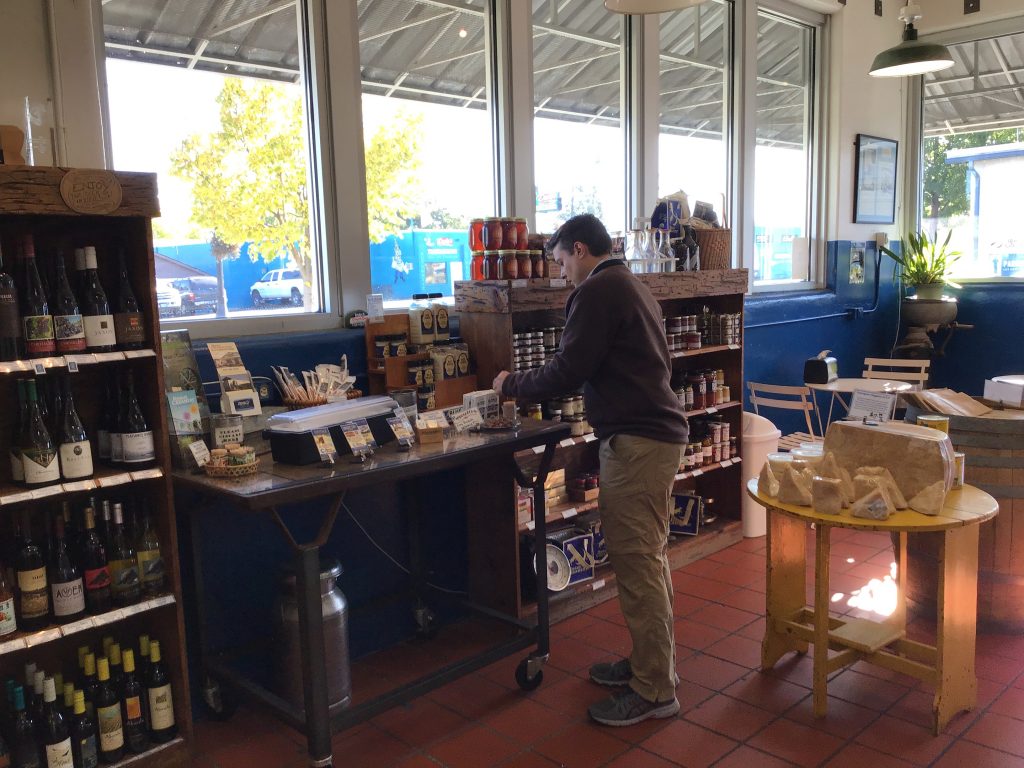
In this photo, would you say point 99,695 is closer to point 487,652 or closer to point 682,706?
point 487,652

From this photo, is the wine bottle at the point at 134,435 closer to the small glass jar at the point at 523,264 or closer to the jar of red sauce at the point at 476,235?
the jar of red sauce at the point at 476,235

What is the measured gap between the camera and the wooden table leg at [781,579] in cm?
337

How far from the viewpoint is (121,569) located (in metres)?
2.74

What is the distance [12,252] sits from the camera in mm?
2730

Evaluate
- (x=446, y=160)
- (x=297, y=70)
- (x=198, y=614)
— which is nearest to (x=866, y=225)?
(x=446, y=160)

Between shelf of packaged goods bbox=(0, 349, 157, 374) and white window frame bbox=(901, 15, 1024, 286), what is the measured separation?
7.10 meters

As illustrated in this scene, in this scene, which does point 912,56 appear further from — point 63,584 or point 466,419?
point 63,584

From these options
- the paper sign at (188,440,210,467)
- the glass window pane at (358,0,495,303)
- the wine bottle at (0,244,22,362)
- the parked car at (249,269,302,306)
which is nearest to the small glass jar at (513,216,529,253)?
the glass window pane at (358,0,495,303)

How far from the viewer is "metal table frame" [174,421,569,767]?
2.54 m

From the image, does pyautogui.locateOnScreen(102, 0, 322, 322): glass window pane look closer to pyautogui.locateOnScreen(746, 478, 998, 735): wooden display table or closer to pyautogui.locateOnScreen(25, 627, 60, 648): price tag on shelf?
pyautogui.locateOnScreen(25, 627, 60, 648): price tag on shelf

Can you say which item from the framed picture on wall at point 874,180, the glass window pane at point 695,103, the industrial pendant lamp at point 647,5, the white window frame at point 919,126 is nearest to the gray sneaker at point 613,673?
the industrial pendant lamp at point 647,5

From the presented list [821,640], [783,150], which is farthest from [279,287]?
[783,150]

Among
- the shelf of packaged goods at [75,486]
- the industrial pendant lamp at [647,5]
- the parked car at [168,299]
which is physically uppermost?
the industrial pendant lamp at [647,5]

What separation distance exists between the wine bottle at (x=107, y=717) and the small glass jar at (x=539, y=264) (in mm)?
2329
